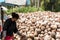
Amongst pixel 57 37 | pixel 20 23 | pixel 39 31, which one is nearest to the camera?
pixel 57 37

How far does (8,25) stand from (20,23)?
30.9 ft

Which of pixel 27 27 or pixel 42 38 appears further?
pixel 27 27

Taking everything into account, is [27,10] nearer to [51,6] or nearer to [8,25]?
[51,6]

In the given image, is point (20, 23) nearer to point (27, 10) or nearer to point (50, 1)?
point (27, 10)

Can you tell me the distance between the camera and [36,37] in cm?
1405

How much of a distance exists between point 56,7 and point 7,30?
29.1 m

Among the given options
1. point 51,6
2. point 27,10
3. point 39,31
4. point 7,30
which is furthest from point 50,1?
point 7,30

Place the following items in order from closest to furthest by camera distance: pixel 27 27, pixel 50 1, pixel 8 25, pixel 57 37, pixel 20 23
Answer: pixel 8 25 < pixel 57 37 < pixel 27 27 < pixel 20 23 < pixel 50 1

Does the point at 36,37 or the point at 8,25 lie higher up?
the point at 8,25

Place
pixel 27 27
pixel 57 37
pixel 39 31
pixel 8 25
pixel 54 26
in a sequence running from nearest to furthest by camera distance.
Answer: pixel 8 25 → pixel 57 37 → pixel 54 26 → pixel 39 31 → pixel 27 27

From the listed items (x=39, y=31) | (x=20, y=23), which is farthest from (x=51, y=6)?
(x=39, y=31)

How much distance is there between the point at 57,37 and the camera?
488 inches

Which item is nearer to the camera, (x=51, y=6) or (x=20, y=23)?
(x=20, y=23)

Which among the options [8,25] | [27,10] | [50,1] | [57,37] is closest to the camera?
[8,25]
